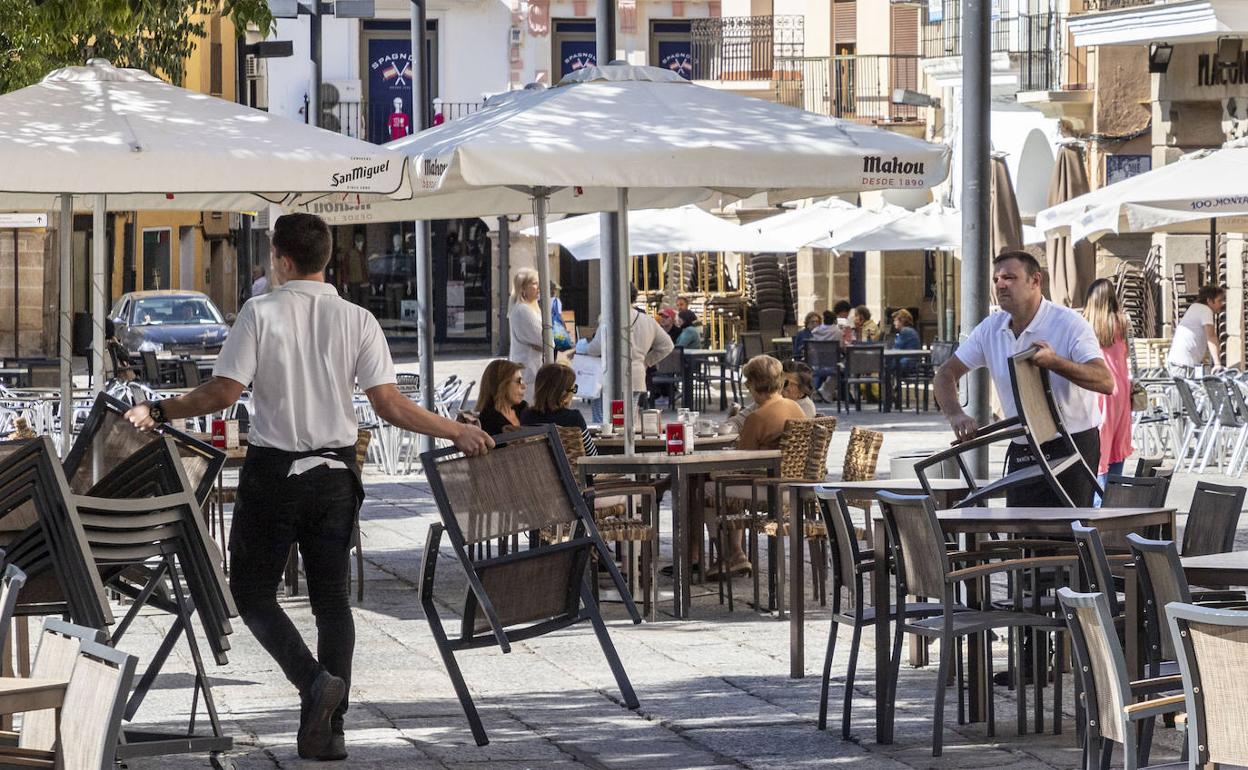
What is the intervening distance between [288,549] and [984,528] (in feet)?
7.86

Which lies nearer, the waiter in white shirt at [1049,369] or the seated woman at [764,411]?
the waiter in white shirt at [1049,369]

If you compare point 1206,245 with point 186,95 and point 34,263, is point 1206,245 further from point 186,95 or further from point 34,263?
point 34,263

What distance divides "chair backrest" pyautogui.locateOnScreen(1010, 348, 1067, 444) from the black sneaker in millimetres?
2898

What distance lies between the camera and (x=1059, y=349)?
898 cm

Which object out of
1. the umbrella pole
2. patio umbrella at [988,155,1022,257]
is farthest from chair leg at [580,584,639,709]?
patio umbrella at [988,155,1022,257]

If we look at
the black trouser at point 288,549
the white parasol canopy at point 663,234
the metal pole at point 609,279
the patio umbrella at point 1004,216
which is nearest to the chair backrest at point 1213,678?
the black trouser at point 288,549

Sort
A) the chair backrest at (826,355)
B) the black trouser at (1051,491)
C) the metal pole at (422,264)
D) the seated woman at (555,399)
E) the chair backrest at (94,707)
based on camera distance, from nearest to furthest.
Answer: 1. the chair backrest at (94,707)
2. the black trouser at (1051,491)
3. the seated woman at (555,399)
4. the metal pole at (422,264)
5. the chair backrest at (826,355)

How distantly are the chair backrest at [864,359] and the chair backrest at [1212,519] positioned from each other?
58.8 ft

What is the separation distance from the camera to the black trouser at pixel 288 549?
287 inches

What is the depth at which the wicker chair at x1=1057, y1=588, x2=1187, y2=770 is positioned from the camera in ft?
16.3

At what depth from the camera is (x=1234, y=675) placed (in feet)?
15.1

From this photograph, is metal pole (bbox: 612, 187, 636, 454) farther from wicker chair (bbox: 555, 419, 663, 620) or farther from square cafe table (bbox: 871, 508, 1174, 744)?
square cafe table (bbox: 871, 508, 1174, 744)

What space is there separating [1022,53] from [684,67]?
65.8 feet

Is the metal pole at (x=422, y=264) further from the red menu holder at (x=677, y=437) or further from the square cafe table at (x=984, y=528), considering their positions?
the square cafe table at (x=984, y=528)
